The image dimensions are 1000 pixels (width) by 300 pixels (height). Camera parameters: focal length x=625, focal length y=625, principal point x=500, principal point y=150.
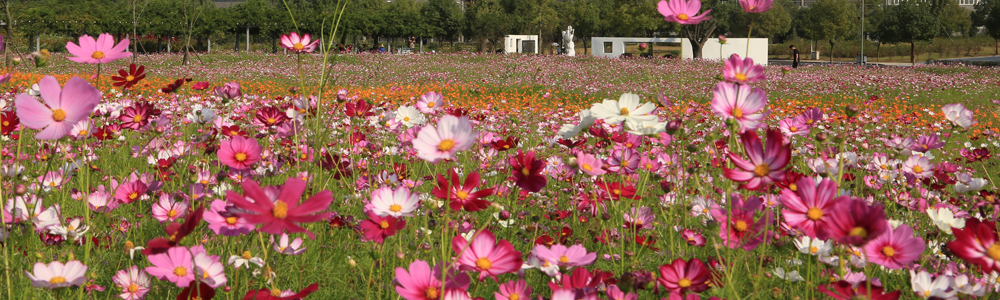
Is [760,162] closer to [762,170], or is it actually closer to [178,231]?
[762,170]

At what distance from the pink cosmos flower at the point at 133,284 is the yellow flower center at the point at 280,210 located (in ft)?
1.97

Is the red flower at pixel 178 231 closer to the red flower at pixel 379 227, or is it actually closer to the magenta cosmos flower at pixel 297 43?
the red flower at pixel 379 227

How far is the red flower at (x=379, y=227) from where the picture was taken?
126cm

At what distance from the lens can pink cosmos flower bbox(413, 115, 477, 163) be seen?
801 mm

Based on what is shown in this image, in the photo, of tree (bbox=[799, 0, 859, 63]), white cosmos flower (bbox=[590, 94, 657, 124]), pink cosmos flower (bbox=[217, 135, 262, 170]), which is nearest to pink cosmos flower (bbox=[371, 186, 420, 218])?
pink cosmos flower (bbox=[217, 135, 262, 170])

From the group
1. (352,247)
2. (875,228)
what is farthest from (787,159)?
(352,247)

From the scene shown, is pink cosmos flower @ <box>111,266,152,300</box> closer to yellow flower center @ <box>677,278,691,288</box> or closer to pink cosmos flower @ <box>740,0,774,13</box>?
yellow flower center @ <box>677,278,691,288</box>

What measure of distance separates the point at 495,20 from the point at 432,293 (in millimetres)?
46310

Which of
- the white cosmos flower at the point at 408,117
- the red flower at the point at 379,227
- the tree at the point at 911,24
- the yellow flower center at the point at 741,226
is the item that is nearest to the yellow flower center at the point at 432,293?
the red flower at the point at 379,227

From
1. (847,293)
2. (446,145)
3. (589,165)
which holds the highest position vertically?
(446,145)

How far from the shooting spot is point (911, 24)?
32.6m

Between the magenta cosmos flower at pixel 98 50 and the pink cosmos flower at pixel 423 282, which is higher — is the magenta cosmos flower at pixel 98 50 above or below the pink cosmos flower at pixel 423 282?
above

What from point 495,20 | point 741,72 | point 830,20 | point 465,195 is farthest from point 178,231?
point 495,20

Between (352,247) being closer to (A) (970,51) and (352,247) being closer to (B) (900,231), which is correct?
(B) (900,231)
